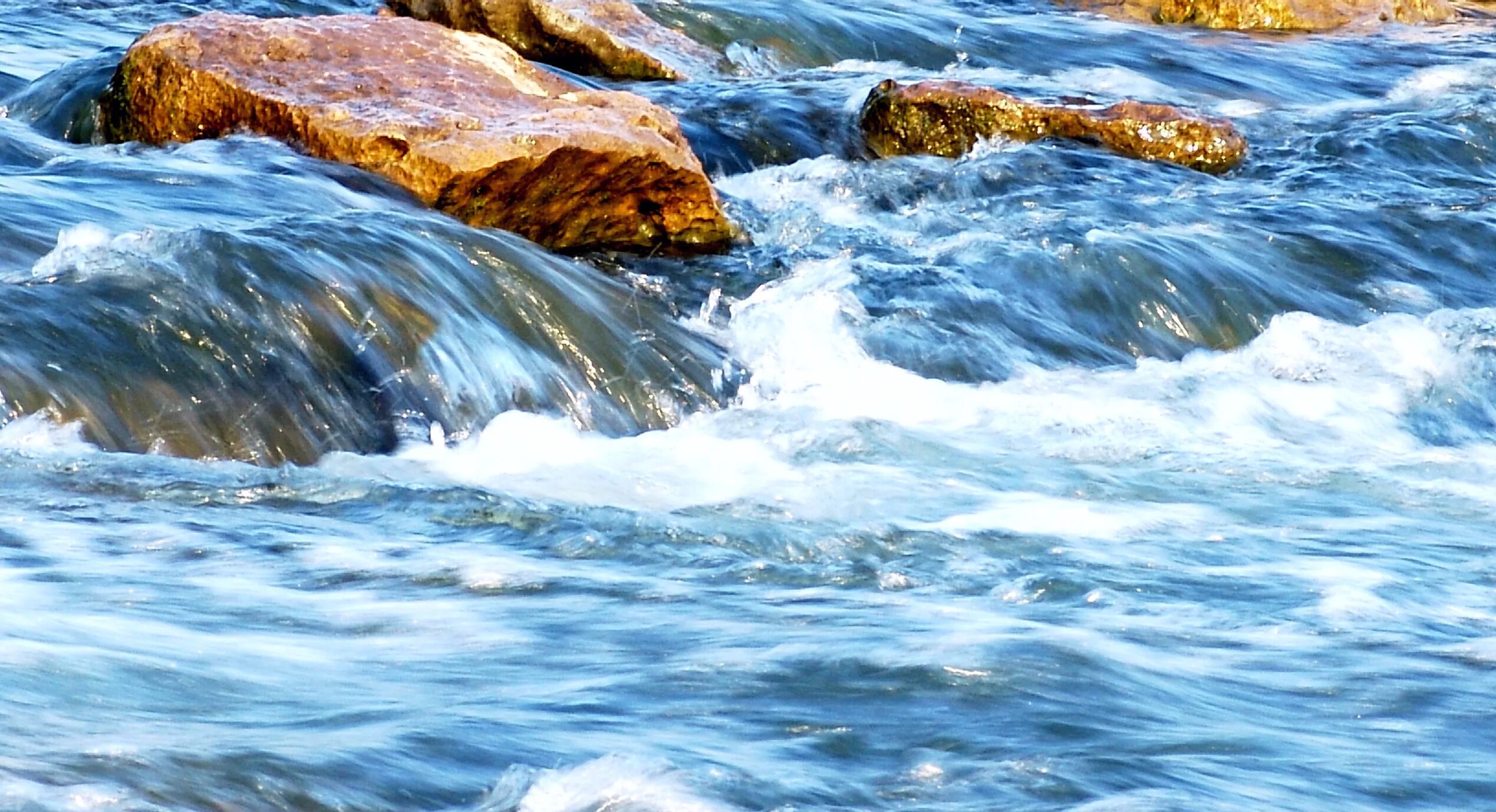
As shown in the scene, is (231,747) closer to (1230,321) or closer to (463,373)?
(463,373)

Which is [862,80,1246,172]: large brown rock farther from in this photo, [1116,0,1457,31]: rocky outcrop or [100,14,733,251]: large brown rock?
[1116,0,1457,31]: rocky outcrop

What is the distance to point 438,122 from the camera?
284 inches

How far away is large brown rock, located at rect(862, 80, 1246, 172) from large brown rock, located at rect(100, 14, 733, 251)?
2217 mm

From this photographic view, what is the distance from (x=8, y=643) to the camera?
323 cm

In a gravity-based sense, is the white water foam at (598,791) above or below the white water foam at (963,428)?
above

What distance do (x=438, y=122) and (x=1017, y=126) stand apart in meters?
3.77

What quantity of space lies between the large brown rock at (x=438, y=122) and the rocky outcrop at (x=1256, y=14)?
859cm

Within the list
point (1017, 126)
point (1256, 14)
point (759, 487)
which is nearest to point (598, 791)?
point (759, 487)

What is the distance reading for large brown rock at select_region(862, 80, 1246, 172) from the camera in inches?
388

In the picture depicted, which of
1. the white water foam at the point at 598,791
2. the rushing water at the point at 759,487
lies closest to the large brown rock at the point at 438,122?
the rushing water at the point at 759,487

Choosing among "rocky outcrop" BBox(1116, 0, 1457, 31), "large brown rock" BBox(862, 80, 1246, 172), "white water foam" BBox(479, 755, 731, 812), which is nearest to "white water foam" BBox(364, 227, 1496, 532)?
"white water foam" BBox(479, 755, 731, 812)

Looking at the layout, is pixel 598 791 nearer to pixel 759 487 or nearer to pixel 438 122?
pixel 759 487

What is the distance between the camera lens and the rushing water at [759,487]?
312 cm

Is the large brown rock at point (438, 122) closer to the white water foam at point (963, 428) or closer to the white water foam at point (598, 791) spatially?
the white water foam at point (963, 428)
